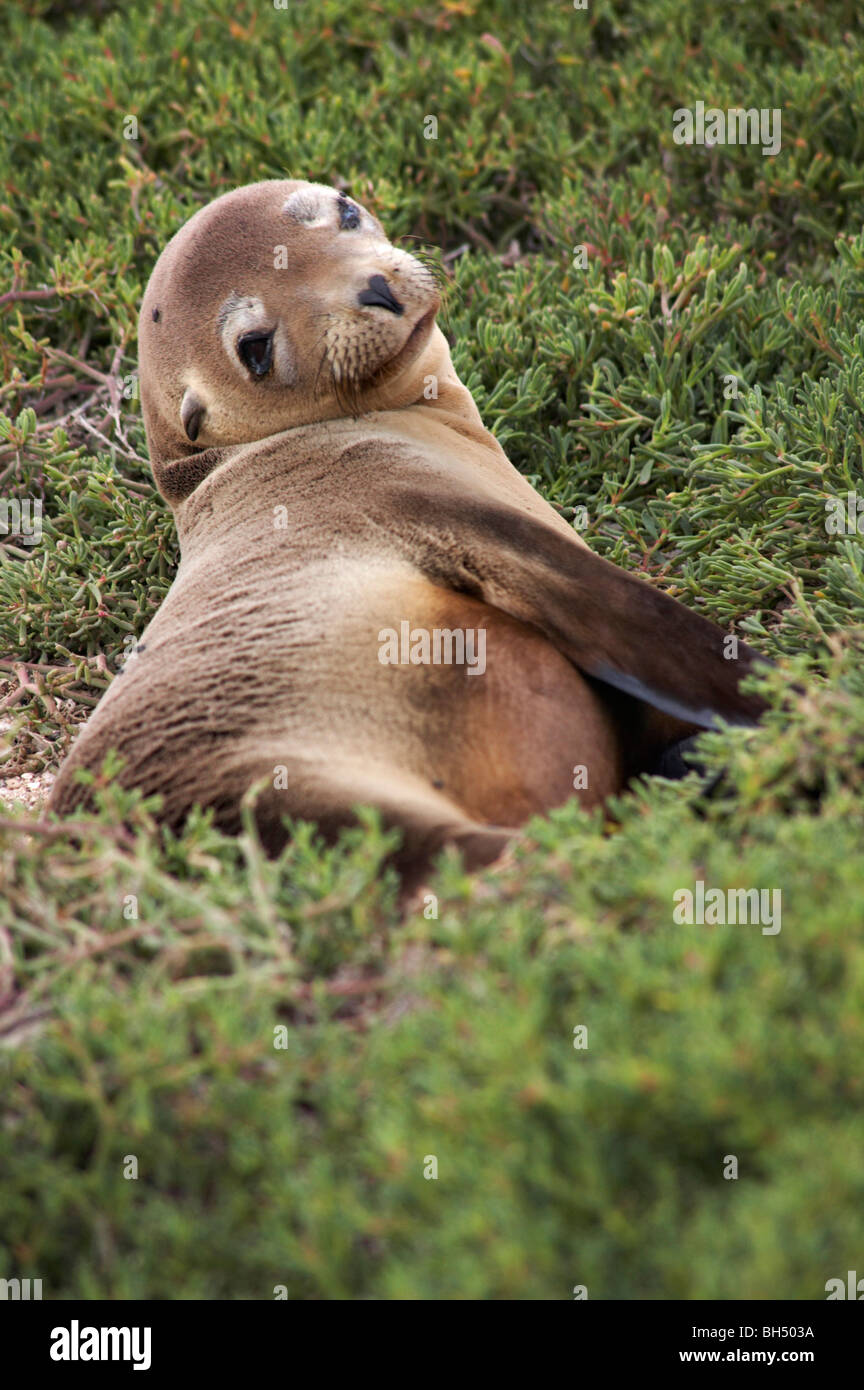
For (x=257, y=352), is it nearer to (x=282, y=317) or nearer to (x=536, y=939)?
(x=282, y=317)

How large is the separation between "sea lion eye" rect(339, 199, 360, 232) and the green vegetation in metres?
0.92

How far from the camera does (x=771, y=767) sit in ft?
8.66

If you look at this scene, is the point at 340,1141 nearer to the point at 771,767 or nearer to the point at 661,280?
the point at 771,767

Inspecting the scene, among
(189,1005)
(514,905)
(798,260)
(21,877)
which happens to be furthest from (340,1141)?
(798,260)

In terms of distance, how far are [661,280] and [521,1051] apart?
3794mm

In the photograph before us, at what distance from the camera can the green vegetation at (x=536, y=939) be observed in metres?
1.93

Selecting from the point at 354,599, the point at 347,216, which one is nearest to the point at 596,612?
the point at 354,599

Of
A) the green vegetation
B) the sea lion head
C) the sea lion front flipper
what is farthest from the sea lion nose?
the green vegetation

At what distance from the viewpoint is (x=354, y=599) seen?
358 cm

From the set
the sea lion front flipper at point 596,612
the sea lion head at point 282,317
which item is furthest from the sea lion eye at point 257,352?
the sea lion front flipper at point 596,612

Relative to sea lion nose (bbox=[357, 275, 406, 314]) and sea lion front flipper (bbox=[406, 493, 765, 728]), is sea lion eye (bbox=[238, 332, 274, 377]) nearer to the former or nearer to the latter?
sea lion nose (bbox=[357, 275, 406, 314])

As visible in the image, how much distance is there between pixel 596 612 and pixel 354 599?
58cm

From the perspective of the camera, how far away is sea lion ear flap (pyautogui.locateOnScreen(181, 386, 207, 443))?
14.2ft

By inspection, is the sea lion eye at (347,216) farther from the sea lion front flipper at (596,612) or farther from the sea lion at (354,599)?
the sea lion front flipper at (596,612)
